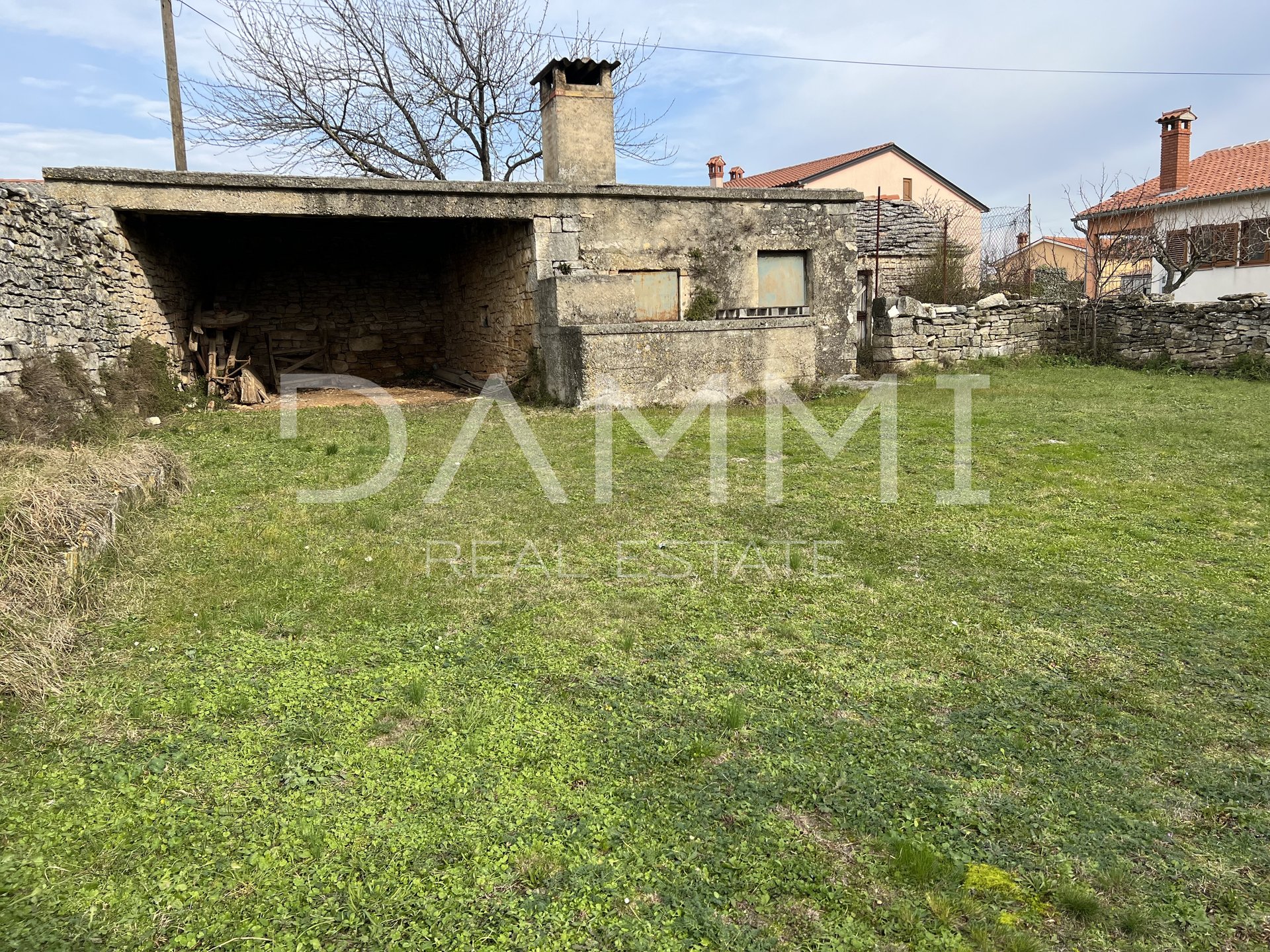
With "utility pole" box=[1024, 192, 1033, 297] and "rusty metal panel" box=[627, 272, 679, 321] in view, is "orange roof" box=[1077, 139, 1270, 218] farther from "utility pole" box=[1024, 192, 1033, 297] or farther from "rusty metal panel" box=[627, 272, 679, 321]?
"rusty metal panel" box=[627, 272, 679, 321]

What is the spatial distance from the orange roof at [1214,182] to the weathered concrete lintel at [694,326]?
14.0 meters

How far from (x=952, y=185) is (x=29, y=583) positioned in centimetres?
3080

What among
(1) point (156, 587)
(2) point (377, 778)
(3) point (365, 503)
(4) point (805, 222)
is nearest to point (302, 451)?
(3) point (365, 503)

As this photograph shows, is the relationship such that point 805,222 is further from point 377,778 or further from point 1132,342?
point 377,778

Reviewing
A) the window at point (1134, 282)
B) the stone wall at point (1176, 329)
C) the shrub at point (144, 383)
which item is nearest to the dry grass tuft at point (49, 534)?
the shrub at point (144, 383)

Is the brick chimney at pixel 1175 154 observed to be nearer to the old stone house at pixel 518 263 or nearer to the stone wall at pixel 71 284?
the old stone house at pixel 518 263

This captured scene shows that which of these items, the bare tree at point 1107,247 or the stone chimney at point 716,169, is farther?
the stone chimney at point 716,169

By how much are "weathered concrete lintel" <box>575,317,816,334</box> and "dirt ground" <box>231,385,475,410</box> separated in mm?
2613

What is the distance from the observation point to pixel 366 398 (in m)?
11.7

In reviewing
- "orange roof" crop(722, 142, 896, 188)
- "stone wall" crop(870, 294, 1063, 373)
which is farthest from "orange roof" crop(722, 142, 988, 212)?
"stone wall" crop(870, 294, 1063, 373)

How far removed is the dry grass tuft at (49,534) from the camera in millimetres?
3137

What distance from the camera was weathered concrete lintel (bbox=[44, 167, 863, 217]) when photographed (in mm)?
8766

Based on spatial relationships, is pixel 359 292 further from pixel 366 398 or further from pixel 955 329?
pixel 955 329

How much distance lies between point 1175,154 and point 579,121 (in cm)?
2061
